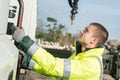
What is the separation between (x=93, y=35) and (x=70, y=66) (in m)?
0.60

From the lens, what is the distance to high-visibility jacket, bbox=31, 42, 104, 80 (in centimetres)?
330

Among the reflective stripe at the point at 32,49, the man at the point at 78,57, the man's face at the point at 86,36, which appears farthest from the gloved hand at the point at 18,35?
the man's face at the point at 86,36

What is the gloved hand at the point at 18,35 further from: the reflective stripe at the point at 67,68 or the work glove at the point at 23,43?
the reflective stripe at the point at 67,68

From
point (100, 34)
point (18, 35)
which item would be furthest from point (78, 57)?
point (18, 35)

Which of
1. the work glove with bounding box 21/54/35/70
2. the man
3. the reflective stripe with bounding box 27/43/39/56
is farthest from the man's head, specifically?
the reflective stripe with bounding box 27/43/39/56

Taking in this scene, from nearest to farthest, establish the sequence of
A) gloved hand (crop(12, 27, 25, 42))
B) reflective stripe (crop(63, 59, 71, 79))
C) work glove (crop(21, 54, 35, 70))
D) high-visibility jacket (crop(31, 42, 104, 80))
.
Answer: gloved hand (crop(12, 27, 25, 42)), high-visibility jacket (crop(31, 42, 104, 80)), reflective stripe (crop(63, 59, 71, 79)), work glove (crop(21, 54, 35, 70))

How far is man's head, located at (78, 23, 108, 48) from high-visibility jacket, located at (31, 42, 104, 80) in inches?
8.1

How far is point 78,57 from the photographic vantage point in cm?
379

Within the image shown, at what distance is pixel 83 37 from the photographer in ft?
12.6

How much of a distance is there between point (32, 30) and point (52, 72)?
2.63 metres

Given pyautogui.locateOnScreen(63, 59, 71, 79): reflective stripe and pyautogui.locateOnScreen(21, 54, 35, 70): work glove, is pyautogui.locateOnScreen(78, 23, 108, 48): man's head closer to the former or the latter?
pyautogui.locateOnScreen(63, 59, 71, 79): reflective stripe

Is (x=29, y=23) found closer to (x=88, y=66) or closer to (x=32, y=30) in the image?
(x=32, y=30)

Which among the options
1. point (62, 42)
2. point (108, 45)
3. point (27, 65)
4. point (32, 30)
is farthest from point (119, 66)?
point (62, 42)

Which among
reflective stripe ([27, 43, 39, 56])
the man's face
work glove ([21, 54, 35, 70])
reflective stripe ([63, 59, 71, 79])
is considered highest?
the man's face
